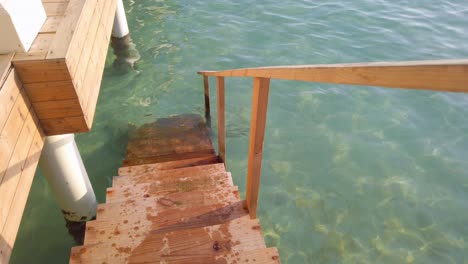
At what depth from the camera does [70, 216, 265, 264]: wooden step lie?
2316 millimetres

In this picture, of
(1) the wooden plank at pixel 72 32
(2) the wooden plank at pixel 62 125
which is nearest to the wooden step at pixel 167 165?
(2) the wooden plank at pixel 62 125

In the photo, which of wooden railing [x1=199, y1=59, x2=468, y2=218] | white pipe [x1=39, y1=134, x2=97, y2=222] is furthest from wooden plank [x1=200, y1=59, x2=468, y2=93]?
white pipe [x1=39, y1=134, x2=97, y2=222]

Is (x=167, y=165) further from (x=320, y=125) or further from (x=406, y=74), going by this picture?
(x=406, y=74)

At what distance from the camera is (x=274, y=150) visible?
5172 millimetres

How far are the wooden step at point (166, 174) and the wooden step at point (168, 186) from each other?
13 centimetres

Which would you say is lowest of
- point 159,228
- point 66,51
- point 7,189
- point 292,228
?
point 292,228

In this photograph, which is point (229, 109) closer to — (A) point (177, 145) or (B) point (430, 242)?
(A) point (177, 145)

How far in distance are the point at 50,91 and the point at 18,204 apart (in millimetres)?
741

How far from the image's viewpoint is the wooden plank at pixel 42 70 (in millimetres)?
2178

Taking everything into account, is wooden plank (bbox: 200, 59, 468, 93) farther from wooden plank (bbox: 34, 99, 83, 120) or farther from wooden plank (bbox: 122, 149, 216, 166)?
wooden plank (bbox: 122, 149, 216, 166)

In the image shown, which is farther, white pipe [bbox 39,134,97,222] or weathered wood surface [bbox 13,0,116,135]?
white pipe [bbox 39,134,97,222]

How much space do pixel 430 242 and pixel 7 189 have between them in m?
4.14

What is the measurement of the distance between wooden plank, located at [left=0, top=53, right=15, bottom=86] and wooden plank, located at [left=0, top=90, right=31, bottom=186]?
18cm

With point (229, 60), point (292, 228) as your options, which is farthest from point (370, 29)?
point (292, 228)
